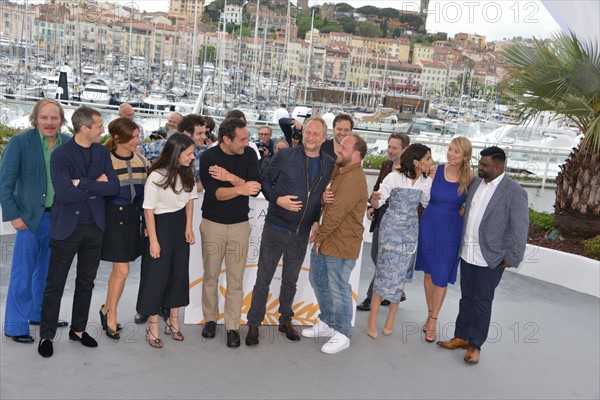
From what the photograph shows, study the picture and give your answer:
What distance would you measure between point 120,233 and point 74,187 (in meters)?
0.54

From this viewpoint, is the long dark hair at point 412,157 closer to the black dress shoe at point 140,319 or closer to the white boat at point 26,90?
the black dress shoe at point 140,319

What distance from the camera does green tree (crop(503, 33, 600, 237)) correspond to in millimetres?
7067

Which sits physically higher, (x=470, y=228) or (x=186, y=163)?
(x=186, y=163)

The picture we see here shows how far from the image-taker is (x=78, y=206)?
12.6 ft

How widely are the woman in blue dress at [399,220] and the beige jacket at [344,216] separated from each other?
0.40 m

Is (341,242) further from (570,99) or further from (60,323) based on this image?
(570,99)

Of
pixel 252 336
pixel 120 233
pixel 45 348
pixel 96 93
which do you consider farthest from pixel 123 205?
pixel 96 93

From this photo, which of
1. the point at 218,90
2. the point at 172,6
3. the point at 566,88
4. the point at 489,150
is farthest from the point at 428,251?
the point at 172,6

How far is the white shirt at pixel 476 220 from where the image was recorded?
4438 millimetres

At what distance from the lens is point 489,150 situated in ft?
14.4

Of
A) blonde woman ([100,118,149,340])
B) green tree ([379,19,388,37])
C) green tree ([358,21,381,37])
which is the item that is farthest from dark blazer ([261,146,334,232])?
green tree ([358,21,381,37])

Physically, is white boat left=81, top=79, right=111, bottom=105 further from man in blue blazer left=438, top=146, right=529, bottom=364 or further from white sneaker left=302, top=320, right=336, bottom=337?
man in blue blazer left=438, top=146, right=529, bottom=364

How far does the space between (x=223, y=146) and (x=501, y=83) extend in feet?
15.5

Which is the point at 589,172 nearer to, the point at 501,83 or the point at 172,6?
the point at 501,83
